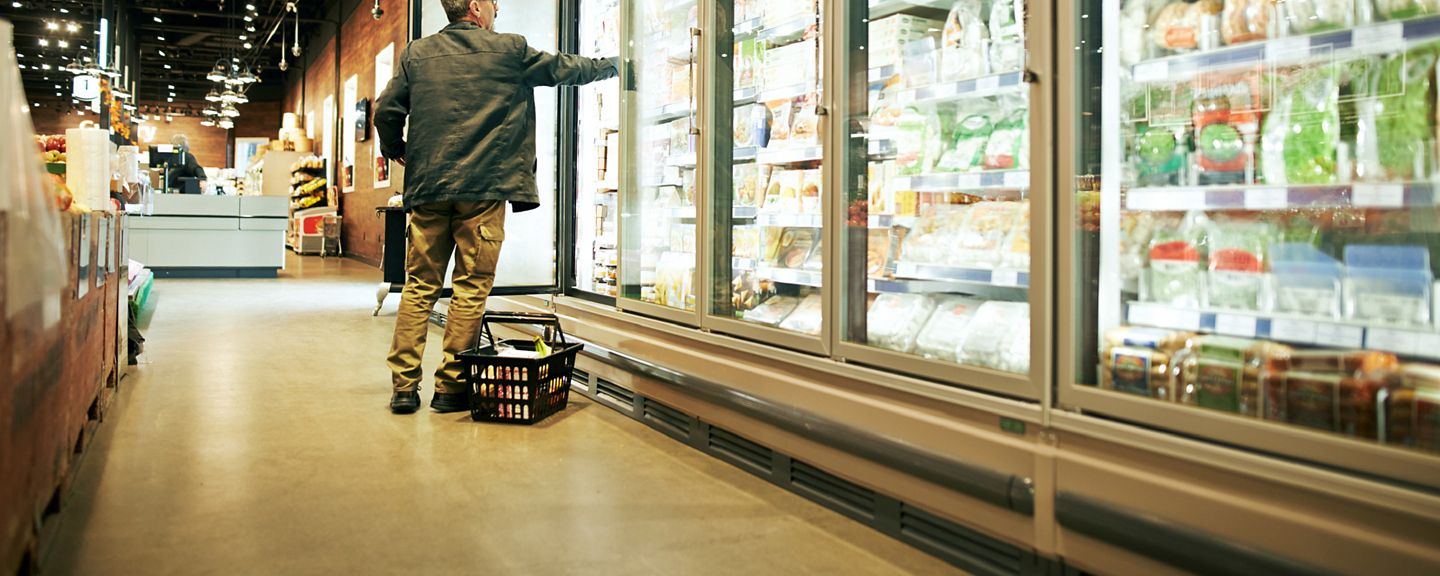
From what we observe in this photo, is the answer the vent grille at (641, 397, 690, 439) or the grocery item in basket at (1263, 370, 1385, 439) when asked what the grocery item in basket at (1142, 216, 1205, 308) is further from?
the vent grille at (641, 397, 690, 439)

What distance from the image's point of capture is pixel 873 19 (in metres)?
2.78

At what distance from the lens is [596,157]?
4.36m

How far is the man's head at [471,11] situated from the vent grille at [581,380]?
5.02 feet

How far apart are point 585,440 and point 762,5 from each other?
1658 mm

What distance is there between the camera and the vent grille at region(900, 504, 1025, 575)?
210cm

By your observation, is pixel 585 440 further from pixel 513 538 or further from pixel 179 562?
pixel 179 562

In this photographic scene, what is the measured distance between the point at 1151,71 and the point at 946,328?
0.82 meters

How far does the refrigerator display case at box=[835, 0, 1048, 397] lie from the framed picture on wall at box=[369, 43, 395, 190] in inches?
397

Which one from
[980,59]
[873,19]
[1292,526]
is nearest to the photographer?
[1292,526]

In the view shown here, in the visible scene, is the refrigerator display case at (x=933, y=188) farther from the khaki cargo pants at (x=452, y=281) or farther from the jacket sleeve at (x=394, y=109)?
the jacket sleeve at (x=394, y=109)

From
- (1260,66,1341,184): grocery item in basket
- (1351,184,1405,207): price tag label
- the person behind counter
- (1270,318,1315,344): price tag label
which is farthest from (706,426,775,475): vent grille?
the person behind counter

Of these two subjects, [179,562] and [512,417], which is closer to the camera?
[179,562]

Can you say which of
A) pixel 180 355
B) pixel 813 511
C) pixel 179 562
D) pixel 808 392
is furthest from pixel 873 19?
pixel 180 355

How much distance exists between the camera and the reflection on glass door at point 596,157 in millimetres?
4293
